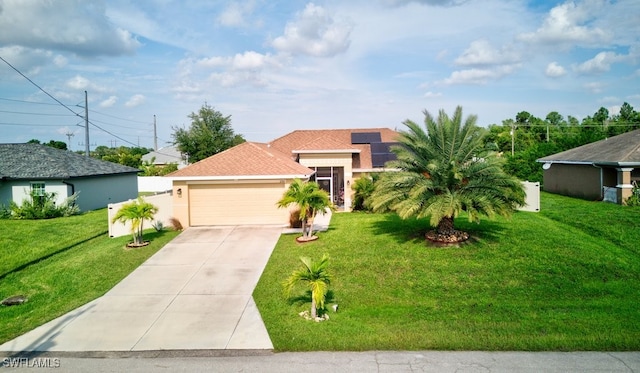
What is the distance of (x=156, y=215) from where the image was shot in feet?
58.1

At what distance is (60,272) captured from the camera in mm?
12820

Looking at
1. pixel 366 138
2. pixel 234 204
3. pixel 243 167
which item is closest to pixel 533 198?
pixel 366 138

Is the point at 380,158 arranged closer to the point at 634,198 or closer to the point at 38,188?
the point at 634,198

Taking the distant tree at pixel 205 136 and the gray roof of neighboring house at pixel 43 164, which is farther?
the distant tree at pixel 205 136

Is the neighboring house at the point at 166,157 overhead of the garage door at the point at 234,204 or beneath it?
overhead

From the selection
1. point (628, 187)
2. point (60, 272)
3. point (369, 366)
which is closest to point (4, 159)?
point (60, 272)

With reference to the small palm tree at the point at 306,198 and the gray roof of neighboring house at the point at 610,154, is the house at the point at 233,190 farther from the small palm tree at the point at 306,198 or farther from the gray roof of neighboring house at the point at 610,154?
the gray roof of neighboring house at the point at 610,154

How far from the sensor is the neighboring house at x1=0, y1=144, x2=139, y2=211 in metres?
24.1

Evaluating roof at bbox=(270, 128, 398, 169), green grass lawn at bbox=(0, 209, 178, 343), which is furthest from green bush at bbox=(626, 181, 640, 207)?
green grass lawn at bbox=(0, 209, 178, 343)

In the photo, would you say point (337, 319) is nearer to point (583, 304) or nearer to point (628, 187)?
point (583, 304)

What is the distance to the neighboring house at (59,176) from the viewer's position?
79.0 feet

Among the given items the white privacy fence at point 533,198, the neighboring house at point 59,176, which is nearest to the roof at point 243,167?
the neighboring house at point 59,176

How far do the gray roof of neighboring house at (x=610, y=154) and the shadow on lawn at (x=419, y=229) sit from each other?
992cm

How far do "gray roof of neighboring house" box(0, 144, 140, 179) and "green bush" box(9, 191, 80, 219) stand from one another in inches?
49.3
